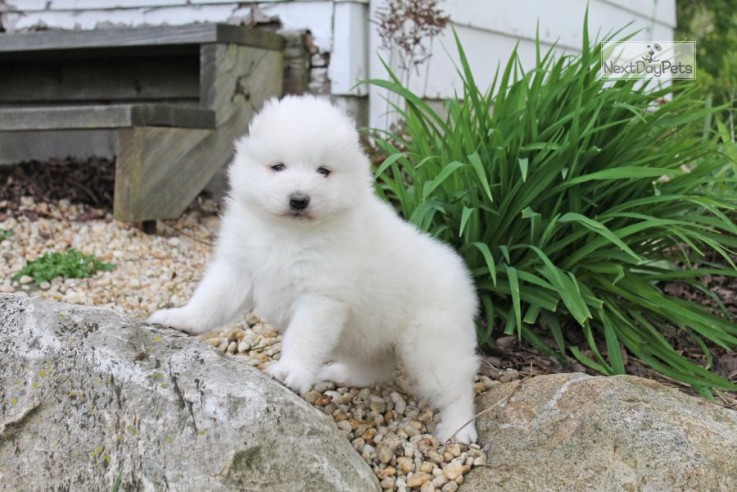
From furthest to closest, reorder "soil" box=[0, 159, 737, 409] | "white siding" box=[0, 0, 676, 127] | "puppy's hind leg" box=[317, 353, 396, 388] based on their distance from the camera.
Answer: "white siding" box=[0, 0, 676, 127] → "soil" box=[0, 159, 737, 409] → "puppy's hind leg" box=[317, 353, 396, 388]

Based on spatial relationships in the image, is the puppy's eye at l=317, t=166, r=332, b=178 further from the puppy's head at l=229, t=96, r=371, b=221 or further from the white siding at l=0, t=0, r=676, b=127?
the white siding at l=0, t=0, r=676, b=127

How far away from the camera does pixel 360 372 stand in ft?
10.7

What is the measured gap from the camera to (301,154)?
8.35ft

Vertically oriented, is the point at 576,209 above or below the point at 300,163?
below

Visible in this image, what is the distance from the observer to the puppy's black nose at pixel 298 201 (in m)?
2.49

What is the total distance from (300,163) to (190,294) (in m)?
1.81

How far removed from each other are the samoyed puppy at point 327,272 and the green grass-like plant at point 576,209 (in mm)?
483

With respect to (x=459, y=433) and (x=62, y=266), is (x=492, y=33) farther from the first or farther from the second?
(x=459, y=433)

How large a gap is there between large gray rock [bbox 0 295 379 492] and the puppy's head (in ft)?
1.74

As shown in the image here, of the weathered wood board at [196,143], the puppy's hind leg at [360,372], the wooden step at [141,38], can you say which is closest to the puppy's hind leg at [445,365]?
the puppy's hind leg at [360,372]

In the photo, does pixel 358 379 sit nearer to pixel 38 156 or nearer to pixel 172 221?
pixel 172 221

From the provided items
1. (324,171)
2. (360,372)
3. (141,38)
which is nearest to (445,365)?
(360,372)

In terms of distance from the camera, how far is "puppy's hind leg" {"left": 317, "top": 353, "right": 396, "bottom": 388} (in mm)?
3203
